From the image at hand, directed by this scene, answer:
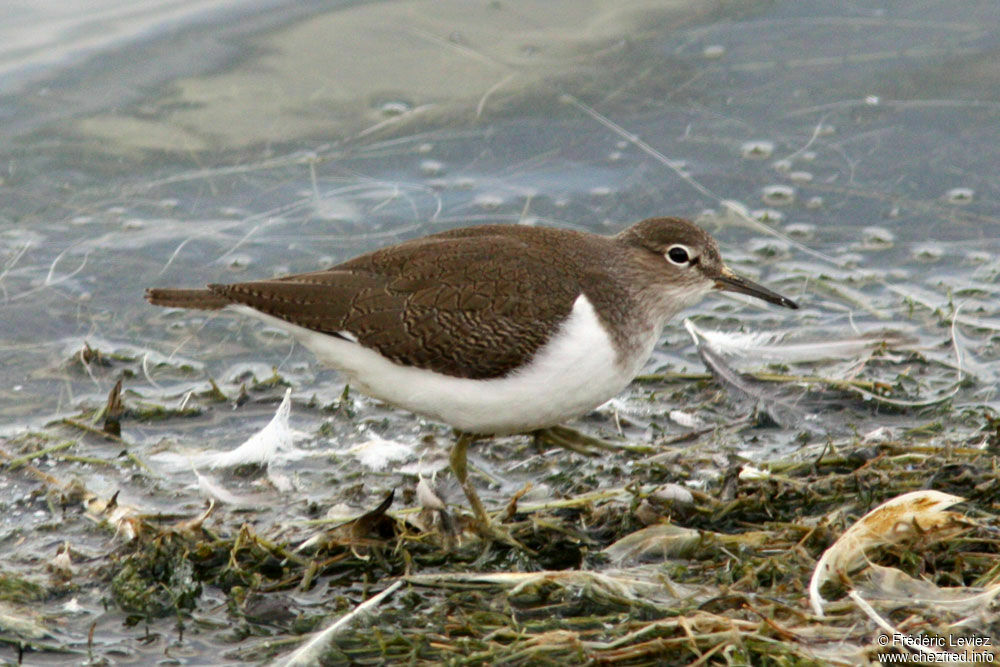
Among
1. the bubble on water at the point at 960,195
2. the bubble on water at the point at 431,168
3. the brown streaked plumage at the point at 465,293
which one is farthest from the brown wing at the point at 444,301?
the bubble on water at the point at 960,195

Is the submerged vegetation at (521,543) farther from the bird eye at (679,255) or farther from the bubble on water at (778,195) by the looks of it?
the bubble on water at (778,195)

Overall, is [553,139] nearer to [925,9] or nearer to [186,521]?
[925,9]

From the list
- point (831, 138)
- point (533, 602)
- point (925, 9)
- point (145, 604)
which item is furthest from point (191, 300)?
point (925, 9)

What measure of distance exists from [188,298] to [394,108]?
430 centimetres

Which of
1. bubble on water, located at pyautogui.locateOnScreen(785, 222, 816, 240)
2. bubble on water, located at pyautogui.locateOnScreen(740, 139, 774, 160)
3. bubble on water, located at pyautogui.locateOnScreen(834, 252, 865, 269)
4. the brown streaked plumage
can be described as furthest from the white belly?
bubble on water, located at pyautogui.locateOnScreen(740, 139, 774, 160)

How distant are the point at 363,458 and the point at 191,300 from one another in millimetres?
1167

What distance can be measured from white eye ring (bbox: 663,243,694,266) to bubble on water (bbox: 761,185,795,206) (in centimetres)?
289

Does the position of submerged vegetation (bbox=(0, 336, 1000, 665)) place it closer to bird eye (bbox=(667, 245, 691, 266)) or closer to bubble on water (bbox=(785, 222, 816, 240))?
bird eye (bbox=(667, 245, 691, 266))

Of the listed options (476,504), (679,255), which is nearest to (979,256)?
(679,255)

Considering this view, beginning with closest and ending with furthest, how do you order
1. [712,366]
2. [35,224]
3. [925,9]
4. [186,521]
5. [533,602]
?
[533,602] < [186,521] < [712,366] < [35,224] < [925,9]

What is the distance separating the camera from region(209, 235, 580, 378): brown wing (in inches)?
218

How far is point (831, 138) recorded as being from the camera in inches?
370

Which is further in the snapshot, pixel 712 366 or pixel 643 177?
pixel 643 177

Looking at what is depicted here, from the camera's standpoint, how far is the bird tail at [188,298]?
6012 mm
